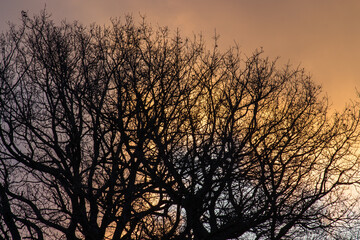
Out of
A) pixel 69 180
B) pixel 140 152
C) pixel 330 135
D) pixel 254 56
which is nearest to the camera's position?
pixel 140 152

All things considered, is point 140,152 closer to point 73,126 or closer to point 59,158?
point 73,126

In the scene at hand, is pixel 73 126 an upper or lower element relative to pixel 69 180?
upper

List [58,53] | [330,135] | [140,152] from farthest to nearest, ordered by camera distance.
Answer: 1. [330,135]
2. [58,53]
3. [140,152]

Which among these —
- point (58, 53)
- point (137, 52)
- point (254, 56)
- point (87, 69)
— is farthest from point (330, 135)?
point (58, 53)

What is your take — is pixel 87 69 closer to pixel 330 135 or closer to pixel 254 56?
pixel 254 56

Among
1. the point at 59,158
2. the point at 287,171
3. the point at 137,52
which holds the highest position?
the point at 137,52

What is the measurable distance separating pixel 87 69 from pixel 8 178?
5538 millimetres

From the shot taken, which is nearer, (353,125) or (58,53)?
(58,53)

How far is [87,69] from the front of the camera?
15.1m

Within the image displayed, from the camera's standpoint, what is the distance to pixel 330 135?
1719 centimetres

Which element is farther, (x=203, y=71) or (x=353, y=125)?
(x=353, y=125)

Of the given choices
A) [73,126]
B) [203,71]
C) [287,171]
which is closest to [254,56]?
[203,71]

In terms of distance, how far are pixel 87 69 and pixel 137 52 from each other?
203cm

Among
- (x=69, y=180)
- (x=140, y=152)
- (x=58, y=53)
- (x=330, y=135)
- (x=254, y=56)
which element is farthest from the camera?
(x=330, y=135)
